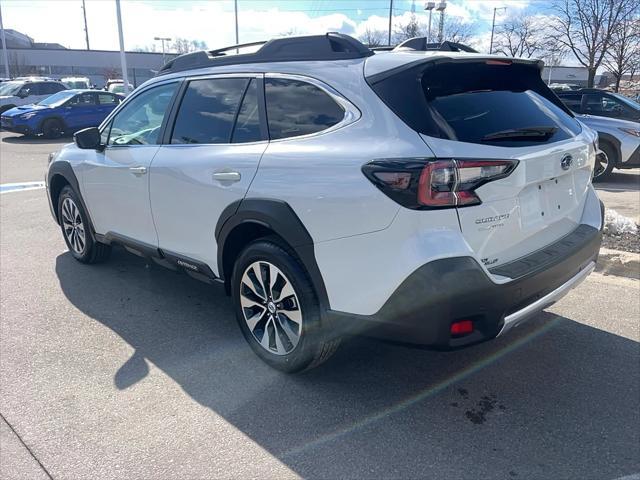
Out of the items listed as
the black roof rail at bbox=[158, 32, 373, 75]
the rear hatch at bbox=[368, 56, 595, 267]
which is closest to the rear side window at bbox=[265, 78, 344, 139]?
the black roof rail at bbox=[158, 32, 373, 75]

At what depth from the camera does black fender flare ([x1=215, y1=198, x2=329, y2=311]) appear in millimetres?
2857

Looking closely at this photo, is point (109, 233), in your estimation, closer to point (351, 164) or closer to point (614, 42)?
point (351, 164)

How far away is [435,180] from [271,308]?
4.38ft

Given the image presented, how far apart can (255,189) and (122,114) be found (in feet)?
6.91

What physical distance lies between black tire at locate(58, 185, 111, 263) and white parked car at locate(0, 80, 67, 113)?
18.0 m

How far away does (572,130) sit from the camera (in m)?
3.25

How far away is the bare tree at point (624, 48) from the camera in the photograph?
67.4 ft

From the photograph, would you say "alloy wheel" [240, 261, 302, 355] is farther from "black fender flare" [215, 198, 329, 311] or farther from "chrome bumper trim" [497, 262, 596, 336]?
"chrome bumper trim" [497, 262, 596, 336]

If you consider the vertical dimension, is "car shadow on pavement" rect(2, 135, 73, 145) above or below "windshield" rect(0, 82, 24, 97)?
below

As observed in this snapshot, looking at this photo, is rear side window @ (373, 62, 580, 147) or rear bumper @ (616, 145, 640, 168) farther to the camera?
rear bumper @ (616, 145, 640, 168)

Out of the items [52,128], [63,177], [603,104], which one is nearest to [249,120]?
[63,177]

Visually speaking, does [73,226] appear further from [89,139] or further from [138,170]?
[138,170]

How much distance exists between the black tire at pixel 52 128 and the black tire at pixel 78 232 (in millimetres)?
13067

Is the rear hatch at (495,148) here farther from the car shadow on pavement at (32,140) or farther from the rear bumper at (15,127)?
the rear bumper at (15,127)
